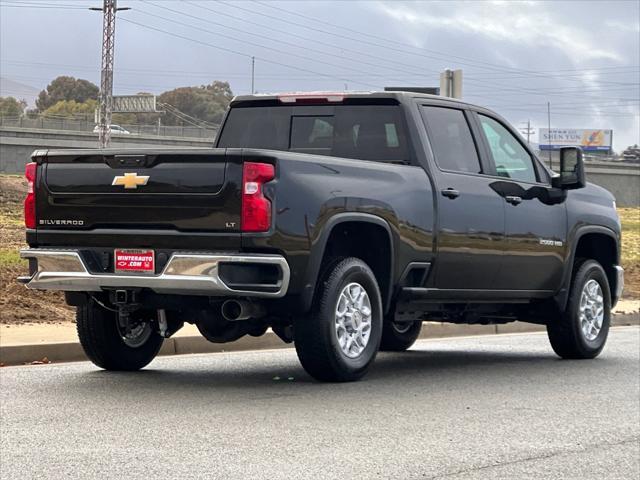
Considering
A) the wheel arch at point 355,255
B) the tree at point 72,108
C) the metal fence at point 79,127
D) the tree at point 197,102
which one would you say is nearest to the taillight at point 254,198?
the wheel arch at point 355,255

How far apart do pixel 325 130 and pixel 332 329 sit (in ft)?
7.11

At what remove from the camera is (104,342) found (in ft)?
33.4

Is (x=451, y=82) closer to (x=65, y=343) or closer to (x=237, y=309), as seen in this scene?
(x=65, y=343)

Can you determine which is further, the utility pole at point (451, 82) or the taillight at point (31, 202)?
the utility pole at point (451, 82)

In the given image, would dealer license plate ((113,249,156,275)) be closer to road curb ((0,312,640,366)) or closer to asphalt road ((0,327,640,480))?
asphalt road ((0,327,640,480))

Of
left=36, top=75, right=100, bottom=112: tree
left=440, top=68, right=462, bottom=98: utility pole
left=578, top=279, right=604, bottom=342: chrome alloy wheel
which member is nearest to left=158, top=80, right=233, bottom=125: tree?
left=36, top=75, right=100, bottom=112: tree

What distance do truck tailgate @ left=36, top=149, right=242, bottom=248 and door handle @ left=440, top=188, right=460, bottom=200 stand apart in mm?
2244

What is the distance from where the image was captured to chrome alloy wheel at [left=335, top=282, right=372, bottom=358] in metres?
9.57

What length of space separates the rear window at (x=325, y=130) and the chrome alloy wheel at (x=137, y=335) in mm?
1849

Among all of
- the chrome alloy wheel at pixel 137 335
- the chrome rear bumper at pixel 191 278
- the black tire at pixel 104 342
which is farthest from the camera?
the chrome alloy wheel at pixel 137 335

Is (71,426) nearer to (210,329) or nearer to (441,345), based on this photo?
(210,329)

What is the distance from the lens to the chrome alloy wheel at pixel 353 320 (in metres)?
9.57

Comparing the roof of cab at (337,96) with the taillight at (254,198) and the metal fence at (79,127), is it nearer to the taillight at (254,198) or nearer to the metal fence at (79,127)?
the taillight at (254,198)

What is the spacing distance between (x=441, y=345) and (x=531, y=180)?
3.02 m
